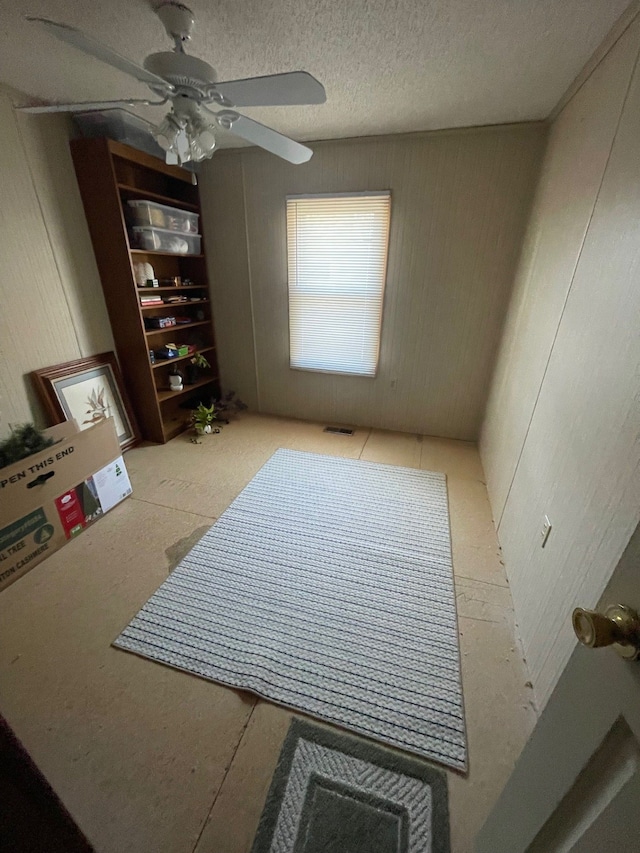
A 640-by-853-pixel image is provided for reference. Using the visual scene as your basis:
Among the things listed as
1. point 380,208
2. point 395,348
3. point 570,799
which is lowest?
point 570,799

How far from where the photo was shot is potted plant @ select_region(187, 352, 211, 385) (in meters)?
3.30

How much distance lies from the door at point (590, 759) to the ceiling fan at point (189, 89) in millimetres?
1630

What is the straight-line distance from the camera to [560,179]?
1836 mm

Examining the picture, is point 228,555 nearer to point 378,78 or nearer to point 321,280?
point 321,280

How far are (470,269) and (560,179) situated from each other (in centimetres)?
82

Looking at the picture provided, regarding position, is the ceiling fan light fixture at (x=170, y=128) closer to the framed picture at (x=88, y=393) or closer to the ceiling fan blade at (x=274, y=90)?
the ceiling fan blade at (x=274, y=90)

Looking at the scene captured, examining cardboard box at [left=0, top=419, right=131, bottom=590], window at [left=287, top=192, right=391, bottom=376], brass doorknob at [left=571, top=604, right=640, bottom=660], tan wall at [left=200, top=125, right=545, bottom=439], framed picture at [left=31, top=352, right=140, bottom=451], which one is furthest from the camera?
window at [left=287, top=192, right=391, bottom=376]

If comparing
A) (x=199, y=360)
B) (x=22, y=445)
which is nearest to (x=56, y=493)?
(x=22, y=445)

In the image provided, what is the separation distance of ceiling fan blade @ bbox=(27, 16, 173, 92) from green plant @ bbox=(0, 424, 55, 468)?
5.35 ft

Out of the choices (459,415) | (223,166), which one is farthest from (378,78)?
(459,415)

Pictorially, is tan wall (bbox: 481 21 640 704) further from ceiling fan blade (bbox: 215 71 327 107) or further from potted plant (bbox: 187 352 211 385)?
potted plant (bbox: 187 352 211 385)

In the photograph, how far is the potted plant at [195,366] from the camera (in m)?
3.30

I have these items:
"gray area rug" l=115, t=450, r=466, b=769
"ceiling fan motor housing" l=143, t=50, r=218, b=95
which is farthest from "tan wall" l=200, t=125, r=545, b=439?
"ceiling fan motor housing" l=143, t=50, r=218, b=95

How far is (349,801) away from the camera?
1.01 metres
